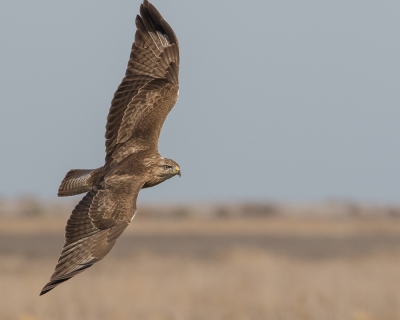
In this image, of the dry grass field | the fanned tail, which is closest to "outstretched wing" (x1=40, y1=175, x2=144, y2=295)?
the fanned tail

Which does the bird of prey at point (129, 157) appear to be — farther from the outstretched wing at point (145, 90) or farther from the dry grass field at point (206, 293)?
the dry grass field at point (206, 293)

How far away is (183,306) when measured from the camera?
1509cm

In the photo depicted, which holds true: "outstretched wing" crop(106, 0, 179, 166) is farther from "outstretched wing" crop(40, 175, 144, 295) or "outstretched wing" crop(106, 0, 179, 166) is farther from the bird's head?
"outstretched wing" crop(40, 175, 144, 295)

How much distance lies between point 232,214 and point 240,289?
5509 cm

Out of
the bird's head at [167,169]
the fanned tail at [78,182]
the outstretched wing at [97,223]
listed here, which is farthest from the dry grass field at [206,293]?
the outstretched wing at [97,223]

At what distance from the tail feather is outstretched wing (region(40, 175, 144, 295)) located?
575 mm

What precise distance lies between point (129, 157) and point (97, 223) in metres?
1.17

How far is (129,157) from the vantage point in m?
9.62

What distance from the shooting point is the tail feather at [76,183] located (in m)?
9.55

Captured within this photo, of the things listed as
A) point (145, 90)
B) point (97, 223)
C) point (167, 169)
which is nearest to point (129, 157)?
point (167, 169)

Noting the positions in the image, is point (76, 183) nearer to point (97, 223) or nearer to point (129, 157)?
point (129, 157)

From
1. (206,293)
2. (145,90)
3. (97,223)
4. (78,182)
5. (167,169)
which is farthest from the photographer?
(206,293)

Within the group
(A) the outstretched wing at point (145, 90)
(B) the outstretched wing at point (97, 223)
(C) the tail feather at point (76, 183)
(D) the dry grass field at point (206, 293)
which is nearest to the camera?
(B) the outstretched wing at point (97, 223)

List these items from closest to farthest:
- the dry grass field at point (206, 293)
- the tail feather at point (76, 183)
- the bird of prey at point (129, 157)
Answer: the bird of prey at point (129, 157), the tail feather at point (76, 183), the dry grass field at point (206, 293)
